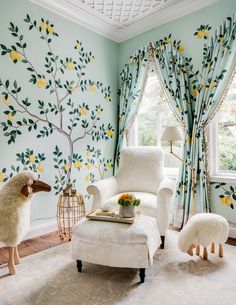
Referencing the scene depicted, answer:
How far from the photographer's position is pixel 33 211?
2871mm

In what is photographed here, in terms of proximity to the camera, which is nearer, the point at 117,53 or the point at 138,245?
the point at 138,245

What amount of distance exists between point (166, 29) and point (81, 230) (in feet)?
9.53

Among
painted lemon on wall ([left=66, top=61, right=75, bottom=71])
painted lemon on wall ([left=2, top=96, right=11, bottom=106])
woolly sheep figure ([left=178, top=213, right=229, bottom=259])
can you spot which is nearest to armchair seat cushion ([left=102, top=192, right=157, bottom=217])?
woolly sheep figure ([left=178, top=213, right=229, bottom=259])

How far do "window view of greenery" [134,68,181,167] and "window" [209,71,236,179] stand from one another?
1.74ft

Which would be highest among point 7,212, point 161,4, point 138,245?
point 161,4

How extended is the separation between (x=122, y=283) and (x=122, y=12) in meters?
3.22

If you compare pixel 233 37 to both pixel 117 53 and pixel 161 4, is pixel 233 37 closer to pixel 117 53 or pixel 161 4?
pixel 161 4

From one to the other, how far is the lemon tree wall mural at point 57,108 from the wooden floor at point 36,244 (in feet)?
1.87

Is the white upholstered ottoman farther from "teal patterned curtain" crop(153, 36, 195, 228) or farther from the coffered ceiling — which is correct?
the coffered ceiling

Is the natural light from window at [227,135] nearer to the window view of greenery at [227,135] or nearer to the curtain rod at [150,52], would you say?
the window view of greenery at [227,135]

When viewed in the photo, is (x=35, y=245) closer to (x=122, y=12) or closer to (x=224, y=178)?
(x=224, y=178)

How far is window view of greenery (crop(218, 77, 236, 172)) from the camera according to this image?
2.91 meters

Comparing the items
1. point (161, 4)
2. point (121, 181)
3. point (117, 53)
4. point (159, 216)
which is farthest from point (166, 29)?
point (159, 216)

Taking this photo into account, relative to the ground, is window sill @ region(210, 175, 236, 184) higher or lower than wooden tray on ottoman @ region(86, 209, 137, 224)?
higher
